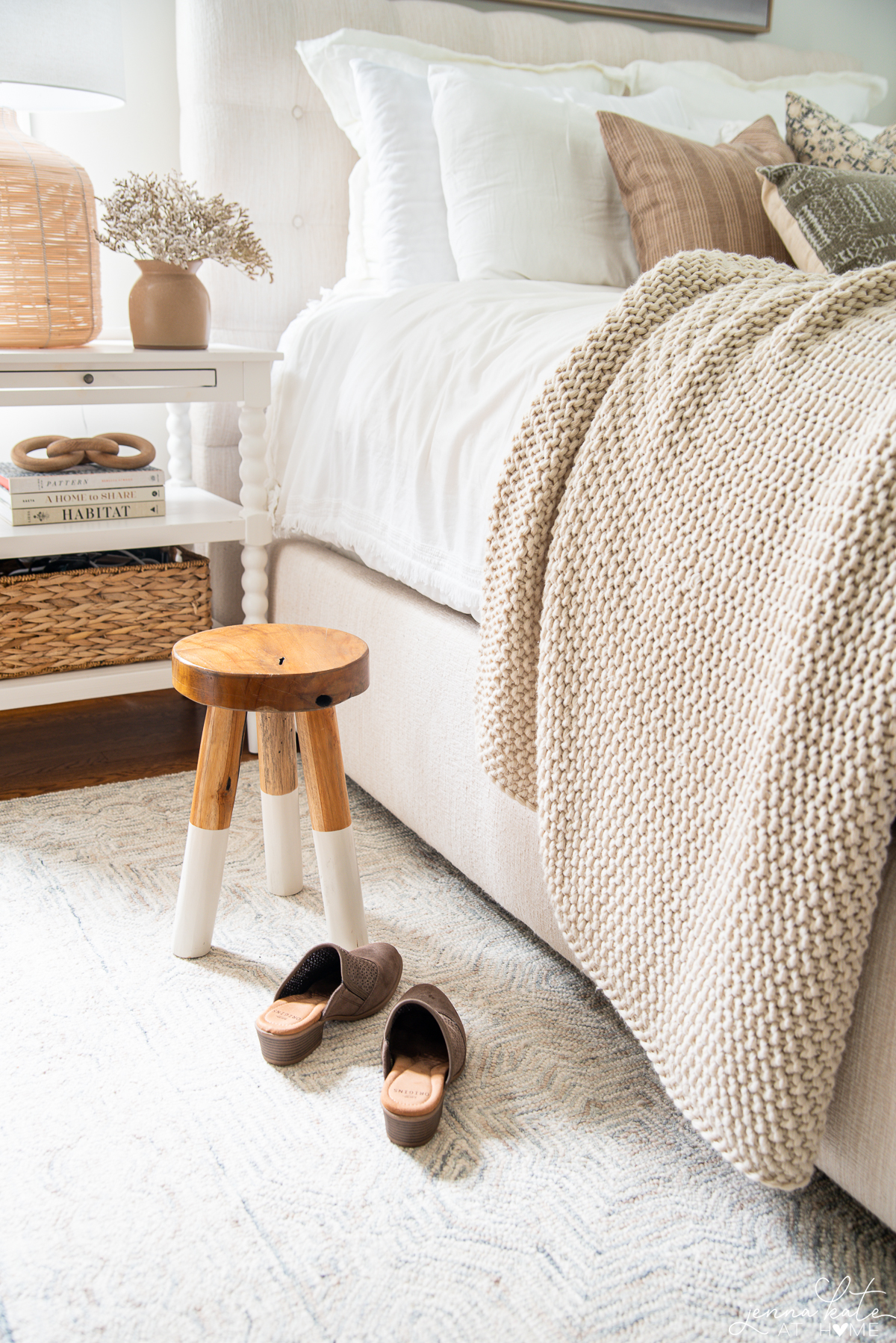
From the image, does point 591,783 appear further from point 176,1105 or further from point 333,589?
point 333,589

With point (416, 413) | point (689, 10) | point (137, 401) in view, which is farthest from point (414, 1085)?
point (689, 10)

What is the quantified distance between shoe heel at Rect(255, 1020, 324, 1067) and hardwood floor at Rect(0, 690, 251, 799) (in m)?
0.76

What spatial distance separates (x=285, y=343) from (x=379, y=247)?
238 mm

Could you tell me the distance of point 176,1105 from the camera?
0.96 m

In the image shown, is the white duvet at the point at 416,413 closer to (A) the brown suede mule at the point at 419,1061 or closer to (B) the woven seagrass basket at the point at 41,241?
(B) the woven seagrass basket at the point at 41,241

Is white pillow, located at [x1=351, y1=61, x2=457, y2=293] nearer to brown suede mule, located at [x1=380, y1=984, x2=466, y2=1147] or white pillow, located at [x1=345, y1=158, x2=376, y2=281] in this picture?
white pillow, located at [x1=345, y1=158, x2=376, y2=281]

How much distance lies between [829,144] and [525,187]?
1.71 ft

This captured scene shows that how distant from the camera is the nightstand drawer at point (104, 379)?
1481 mm

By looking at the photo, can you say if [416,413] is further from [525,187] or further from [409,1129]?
[409,1129]

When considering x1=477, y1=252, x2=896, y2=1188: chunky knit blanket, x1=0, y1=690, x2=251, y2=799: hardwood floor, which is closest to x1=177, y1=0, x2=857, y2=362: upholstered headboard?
x1=0, y1=690, x2=251, y2=799: hardwood floor

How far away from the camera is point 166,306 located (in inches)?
63.2

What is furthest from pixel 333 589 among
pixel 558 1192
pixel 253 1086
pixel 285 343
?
pixel 558 1192

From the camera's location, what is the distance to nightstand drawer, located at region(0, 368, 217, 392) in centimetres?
148

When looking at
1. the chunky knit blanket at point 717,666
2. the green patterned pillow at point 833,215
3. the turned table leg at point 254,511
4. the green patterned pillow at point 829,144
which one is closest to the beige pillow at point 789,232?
the green patterned pillow at point 833,215
